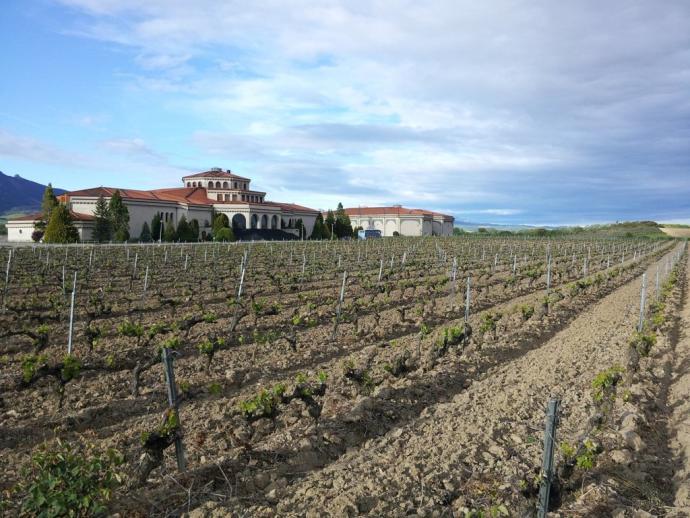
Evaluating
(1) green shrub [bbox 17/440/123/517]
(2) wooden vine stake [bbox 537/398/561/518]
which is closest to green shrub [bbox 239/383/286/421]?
(1) green shrub [bbox 17/440/123/517]

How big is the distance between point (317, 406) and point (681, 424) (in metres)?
4.64

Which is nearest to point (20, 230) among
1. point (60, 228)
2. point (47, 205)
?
point (47, 205)

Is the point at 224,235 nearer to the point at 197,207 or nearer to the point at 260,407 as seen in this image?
the point at 197,207

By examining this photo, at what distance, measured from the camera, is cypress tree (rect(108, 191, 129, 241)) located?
51156 millimetres

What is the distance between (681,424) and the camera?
6.92 meters

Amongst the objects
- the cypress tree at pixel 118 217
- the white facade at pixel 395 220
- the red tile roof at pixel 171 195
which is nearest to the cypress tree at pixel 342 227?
the red tile roof at pixel 171 195

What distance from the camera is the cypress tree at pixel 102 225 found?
50094 millimetres

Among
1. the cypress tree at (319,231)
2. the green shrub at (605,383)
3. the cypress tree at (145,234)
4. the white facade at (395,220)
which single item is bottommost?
the green shrub at (605,383)

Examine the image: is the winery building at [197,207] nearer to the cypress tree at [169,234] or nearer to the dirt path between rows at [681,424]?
the cypress tree at [169,234]

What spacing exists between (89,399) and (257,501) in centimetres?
392

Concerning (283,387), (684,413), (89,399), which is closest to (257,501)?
(283,387)

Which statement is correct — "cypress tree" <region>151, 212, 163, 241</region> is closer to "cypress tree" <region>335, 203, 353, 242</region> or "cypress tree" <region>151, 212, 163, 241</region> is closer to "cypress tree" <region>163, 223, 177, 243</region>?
"cypress tree" <region>163, 223, 177, 243</region>

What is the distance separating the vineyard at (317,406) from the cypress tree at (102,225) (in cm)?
3824

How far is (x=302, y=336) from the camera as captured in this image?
1191 centimetres
